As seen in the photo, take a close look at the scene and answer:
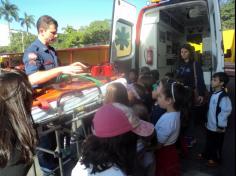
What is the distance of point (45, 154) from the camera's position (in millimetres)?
2807

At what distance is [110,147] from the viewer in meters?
1.38

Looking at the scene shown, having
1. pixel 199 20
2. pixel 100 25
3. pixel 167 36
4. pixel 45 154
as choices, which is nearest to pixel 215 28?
pixel 167 36

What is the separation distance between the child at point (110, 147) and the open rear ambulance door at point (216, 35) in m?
2.60

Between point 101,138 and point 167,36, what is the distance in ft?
16.5

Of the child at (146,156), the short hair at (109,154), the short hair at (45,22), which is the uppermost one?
the short hair at (45,22)

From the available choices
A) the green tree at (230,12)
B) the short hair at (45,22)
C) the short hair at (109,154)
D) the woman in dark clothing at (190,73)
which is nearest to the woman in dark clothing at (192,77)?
the woman in dark clothing at (190,73)

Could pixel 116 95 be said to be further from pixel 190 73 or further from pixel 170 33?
pixel 170 33

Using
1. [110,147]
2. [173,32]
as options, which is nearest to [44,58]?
[110,147]

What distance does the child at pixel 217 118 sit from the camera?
3.13m

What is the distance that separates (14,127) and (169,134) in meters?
1.34

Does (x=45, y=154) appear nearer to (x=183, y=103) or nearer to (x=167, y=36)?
(x=183, y=103)

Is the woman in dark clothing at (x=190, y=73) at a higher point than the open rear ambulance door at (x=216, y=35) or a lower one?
lower

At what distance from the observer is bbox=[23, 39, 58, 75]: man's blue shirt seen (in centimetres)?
249

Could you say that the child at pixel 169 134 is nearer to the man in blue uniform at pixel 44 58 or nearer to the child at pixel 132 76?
the man in blue uniform at pixel 44 58
